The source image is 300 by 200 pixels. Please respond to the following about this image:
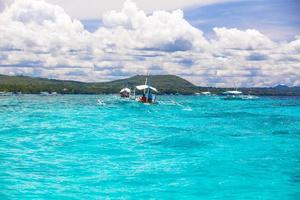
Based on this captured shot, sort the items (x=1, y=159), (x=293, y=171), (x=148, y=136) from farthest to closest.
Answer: (x=148, y=136) < (x=1, y=159) < (x=293, y=171)

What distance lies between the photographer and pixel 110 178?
2308 cm

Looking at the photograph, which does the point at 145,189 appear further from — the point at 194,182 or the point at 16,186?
the point at 16,186

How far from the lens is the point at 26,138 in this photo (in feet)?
134

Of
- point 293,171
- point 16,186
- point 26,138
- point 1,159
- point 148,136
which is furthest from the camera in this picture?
point 148,136

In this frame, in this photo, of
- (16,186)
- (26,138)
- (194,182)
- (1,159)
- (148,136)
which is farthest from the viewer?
(148,136)

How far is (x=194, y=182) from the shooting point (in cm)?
2275

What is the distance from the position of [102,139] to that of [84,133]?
5791mm

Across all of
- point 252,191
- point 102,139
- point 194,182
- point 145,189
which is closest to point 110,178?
point 145,189

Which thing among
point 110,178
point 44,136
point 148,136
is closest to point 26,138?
point 44,136

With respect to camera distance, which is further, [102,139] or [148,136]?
[148,136]

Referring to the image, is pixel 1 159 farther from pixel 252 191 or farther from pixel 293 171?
pixel 293 171

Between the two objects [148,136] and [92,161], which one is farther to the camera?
[148,136]

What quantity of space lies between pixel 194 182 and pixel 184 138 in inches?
770

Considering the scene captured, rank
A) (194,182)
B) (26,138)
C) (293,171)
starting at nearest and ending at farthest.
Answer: (194,182) < (293,171) < (26,138)
